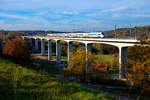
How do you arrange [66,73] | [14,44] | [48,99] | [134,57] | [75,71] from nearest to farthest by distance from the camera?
[48,99]
[134,57]
[75,71]
[66,73]
[14,44]

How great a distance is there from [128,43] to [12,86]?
24.7 meters

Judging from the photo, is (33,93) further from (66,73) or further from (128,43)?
(128,43)

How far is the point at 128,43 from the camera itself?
91.5 ft

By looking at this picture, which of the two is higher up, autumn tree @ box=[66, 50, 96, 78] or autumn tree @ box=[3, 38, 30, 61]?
autumn tree @ box=[3, 38, 30, 61]

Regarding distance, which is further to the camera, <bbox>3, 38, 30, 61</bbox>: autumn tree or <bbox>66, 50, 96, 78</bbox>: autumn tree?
<bbox>3, 38, 30, 61</bbox>: autumn tree

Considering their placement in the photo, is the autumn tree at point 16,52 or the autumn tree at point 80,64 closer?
the autumn tree at point 80,64

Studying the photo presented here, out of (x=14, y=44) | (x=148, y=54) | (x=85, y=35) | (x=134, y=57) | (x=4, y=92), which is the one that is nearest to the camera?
(x=4, y=92)

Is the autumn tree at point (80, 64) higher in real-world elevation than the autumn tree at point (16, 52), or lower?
lower

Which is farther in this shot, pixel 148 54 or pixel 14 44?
pixel 14 44

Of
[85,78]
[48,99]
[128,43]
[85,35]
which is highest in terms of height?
[85,35]

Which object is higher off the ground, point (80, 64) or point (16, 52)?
point (16, 52)

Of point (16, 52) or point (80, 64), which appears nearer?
point (80, 64)

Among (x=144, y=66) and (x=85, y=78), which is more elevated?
(x=144, y=66)

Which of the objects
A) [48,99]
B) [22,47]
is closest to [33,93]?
[48,99]
